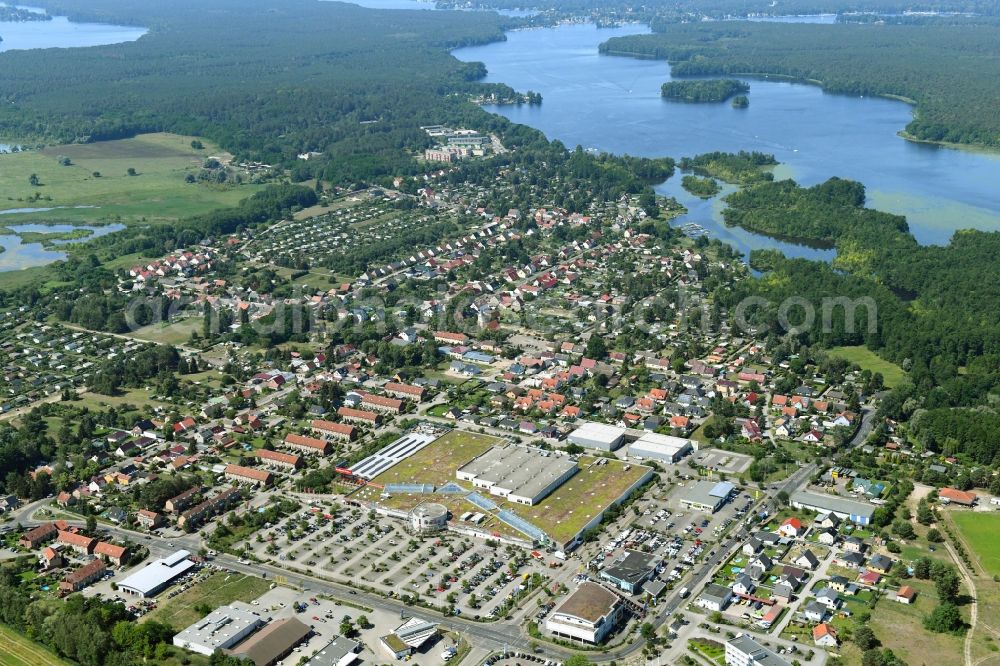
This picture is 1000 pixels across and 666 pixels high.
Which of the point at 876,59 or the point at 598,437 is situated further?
the point at 876,59

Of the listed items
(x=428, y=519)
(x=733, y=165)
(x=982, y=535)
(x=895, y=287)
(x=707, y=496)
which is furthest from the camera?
(x=733, y=165)

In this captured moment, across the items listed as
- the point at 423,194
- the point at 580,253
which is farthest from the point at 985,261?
A: the point at 423,194

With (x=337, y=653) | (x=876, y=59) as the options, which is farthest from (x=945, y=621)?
(x=876, y=59)

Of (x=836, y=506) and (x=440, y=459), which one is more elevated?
(x=836, y=506)

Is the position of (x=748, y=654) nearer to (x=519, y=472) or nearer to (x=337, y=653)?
(x=337, y=653)

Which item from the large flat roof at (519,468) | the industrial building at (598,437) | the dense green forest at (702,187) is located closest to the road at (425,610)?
the industrial building at (598,437)

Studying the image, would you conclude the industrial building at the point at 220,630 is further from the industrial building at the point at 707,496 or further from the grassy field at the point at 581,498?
the industrial building at the point at 707,496
